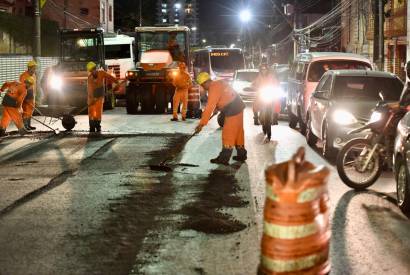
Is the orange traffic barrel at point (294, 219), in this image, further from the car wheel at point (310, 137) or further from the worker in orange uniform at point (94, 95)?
the worker in orange uniform at point (94, 95)

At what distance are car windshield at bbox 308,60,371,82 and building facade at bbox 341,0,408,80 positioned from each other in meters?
9.32

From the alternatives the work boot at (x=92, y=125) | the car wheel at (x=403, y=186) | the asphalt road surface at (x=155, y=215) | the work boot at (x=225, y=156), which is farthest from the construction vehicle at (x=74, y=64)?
the car wheel at (x=403, y=186)

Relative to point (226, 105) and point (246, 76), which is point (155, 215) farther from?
point (246, 76)

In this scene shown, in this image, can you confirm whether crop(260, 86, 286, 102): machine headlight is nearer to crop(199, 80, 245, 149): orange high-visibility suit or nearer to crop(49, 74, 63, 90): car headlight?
crop(199, 80, 245, 149): orange high-visibility suit

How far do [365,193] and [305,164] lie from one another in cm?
577

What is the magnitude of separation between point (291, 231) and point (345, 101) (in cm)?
942

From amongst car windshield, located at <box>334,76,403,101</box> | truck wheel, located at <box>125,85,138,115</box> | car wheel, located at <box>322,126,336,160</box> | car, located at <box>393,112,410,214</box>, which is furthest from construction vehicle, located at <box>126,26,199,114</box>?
car, located at <box>393,112,410,214</box>

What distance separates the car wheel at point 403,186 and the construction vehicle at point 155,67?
1597 centimetres

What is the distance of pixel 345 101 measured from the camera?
1309 cm

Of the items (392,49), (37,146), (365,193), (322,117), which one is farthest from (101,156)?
(392,49)

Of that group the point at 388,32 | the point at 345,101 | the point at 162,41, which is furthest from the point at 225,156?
the point at 388,32

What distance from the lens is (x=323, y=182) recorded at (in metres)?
4.02

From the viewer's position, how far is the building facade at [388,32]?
110ft

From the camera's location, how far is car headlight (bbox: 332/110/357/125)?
1259 cm
